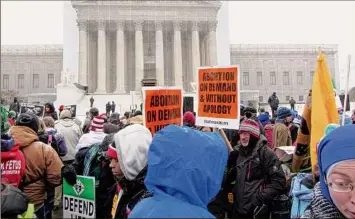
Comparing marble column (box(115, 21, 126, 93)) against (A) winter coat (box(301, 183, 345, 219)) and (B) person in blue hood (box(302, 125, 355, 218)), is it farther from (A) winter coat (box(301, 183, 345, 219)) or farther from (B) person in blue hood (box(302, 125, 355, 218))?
(B) person in blue hood (box(302, 125, 355, 218))

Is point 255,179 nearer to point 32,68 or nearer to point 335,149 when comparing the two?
point 335,149

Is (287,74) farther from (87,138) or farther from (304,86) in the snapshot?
(87,138)

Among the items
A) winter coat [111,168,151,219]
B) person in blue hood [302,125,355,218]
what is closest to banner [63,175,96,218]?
winter coat [111,168,151,219]

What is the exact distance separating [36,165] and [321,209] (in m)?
2.74

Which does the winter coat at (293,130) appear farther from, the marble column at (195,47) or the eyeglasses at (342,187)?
the marble column at (195,47)

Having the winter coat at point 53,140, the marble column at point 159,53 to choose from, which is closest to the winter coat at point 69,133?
the winter coat at point 53,140

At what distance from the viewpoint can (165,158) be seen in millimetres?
1580

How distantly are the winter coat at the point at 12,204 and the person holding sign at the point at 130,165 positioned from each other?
0.57 meters

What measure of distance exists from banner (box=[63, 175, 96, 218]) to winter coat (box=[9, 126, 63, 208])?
2.46 feet

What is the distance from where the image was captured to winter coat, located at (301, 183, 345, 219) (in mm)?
1932

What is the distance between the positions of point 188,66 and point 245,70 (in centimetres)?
1173

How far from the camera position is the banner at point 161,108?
4453mm

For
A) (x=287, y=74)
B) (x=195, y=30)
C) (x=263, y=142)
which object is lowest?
(x=263, y=142)

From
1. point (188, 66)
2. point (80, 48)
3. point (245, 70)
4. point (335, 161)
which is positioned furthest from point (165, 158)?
point (245, 70)
